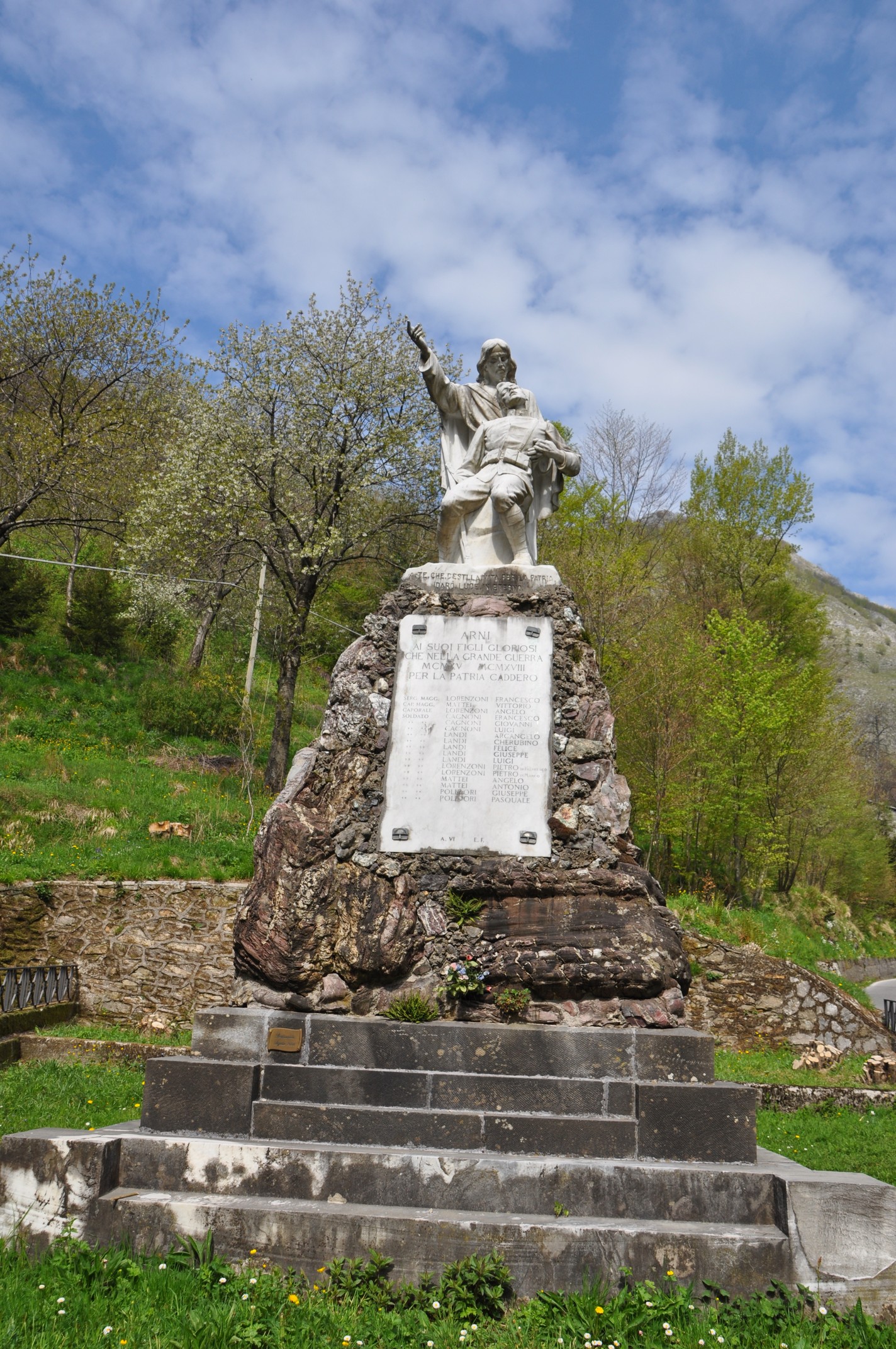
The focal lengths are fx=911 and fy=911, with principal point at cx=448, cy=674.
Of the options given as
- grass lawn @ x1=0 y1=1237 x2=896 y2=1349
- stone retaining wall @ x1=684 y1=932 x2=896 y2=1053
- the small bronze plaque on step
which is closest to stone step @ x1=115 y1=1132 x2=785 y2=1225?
grass lawn @ x1=0 y1=1237 x2=896 y2=1349

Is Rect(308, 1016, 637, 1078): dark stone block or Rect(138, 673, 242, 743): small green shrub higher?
Rect(138, 673, 242, 743): small green shrub

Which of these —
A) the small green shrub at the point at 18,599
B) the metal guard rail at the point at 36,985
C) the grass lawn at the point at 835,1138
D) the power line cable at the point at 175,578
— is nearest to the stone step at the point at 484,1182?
the grass lawn at the point at 835,1138

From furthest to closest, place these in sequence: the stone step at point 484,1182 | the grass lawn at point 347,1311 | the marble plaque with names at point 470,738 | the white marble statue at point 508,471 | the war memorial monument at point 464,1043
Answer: the white marble statue at point 508,471
the marble plaque with names at point 470,738
the stone step at point 484,1182
the war memorial monument at point 464,1043
the grass lawn at point 347,1311

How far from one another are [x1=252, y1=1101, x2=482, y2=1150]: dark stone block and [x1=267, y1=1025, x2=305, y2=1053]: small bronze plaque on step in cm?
27

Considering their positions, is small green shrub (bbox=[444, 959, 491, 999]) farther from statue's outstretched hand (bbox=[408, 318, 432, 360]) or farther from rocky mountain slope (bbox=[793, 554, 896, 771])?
rocky mountain slope (bbox=[793, 554, 896, 771])

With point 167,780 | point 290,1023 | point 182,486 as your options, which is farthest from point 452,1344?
point 182,486

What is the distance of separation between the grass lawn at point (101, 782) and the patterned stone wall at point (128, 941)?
1.39 ft

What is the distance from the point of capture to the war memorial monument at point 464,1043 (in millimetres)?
3863

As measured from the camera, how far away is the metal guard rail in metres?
9.48

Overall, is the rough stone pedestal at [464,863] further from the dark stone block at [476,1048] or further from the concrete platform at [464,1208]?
the concrete platform at [464,1208]

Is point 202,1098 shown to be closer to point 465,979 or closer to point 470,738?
point 465,979

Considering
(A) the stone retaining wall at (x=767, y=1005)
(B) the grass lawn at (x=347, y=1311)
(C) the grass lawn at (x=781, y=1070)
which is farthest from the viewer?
(A) the stone retaining wall at (x=767, y=1005)

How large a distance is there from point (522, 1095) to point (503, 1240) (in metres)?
0.72

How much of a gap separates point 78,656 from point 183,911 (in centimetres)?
1326
